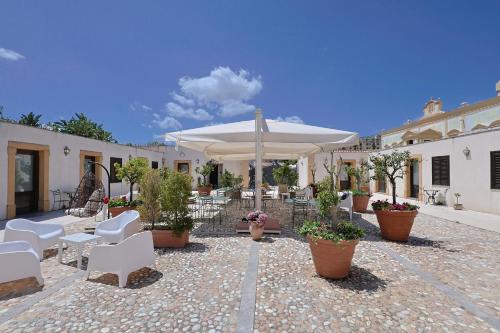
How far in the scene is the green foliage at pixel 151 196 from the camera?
543cm

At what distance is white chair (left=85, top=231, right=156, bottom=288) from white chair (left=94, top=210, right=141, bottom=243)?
4.10 feet

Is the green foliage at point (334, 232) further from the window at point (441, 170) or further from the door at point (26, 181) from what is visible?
the window at point (441, 170)

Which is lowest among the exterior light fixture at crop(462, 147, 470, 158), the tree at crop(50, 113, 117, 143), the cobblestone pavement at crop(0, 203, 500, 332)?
the cobblestone pavement at crop(0, 203, 500, 332)

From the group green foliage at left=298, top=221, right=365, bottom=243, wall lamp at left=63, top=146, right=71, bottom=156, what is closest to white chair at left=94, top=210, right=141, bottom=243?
green foliage at left=298, top=221, right=365, bottom=243

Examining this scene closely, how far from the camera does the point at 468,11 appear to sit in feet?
26.6

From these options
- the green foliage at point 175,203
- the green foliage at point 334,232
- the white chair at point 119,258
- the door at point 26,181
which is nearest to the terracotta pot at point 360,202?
the green foliage at point 334,232

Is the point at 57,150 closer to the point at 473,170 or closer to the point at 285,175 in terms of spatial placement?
the point at 285,175

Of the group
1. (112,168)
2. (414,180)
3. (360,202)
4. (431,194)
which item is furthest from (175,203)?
(414,180)

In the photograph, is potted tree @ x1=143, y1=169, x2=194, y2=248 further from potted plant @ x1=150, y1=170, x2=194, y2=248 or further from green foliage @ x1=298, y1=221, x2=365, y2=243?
green foliage @ x1=298, y1=221, x2=365, y2=243

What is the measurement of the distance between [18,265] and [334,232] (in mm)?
4475

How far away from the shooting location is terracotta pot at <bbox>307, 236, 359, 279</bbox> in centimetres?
349

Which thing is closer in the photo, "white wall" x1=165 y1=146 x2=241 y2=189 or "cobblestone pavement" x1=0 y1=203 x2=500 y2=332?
"cobblestone pavement" x1=0 y1=203 x2=500 y2=332

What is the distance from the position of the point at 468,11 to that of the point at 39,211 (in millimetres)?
16668

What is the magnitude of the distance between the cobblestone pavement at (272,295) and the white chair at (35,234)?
1.00ft
